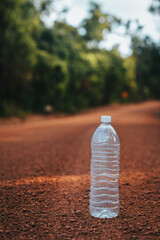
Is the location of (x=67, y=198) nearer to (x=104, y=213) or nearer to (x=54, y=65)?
(x=104, y=213)

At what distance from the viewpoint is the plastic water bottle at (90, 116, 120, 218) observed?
3978 millimetres

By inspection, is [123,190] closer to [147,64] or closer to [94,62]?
[94,62]

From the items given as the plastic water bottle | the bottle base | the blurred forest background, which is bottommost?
the bottle base

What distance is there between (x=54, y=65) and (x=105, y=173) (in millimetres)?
23069

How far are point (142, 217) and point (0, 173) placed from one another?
344 centimetres

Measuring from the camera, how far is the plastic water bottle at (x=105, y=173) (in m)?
3.98

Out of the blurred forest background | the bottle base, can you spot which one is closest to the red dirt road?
the bottle base

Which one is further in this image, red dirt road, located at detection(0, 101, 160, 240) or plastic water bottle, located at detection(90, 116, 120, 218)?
plastic water bottle, located at detection(90, 116, 120, 218)

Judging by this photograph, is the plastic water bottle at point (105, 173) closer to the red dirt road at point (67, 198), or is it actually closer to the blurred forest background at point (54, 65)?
the red dirt road at point (67, 198)

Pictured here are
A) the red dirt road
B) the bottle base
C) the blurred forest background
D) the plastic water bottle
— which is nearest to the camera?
the red dirt road

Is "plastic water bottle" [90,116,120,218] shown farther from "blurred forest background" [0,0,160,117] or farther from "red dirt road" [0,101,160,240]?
"blurred forest background" [0,0,160,117]

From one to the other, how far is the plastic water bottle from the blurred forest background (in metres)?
18.1

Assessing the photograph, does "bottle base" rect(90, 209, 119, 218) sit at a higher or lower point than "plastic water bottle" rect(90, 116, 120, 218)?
lower

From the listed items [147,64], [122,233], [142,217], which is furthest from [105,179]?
[147,64]
